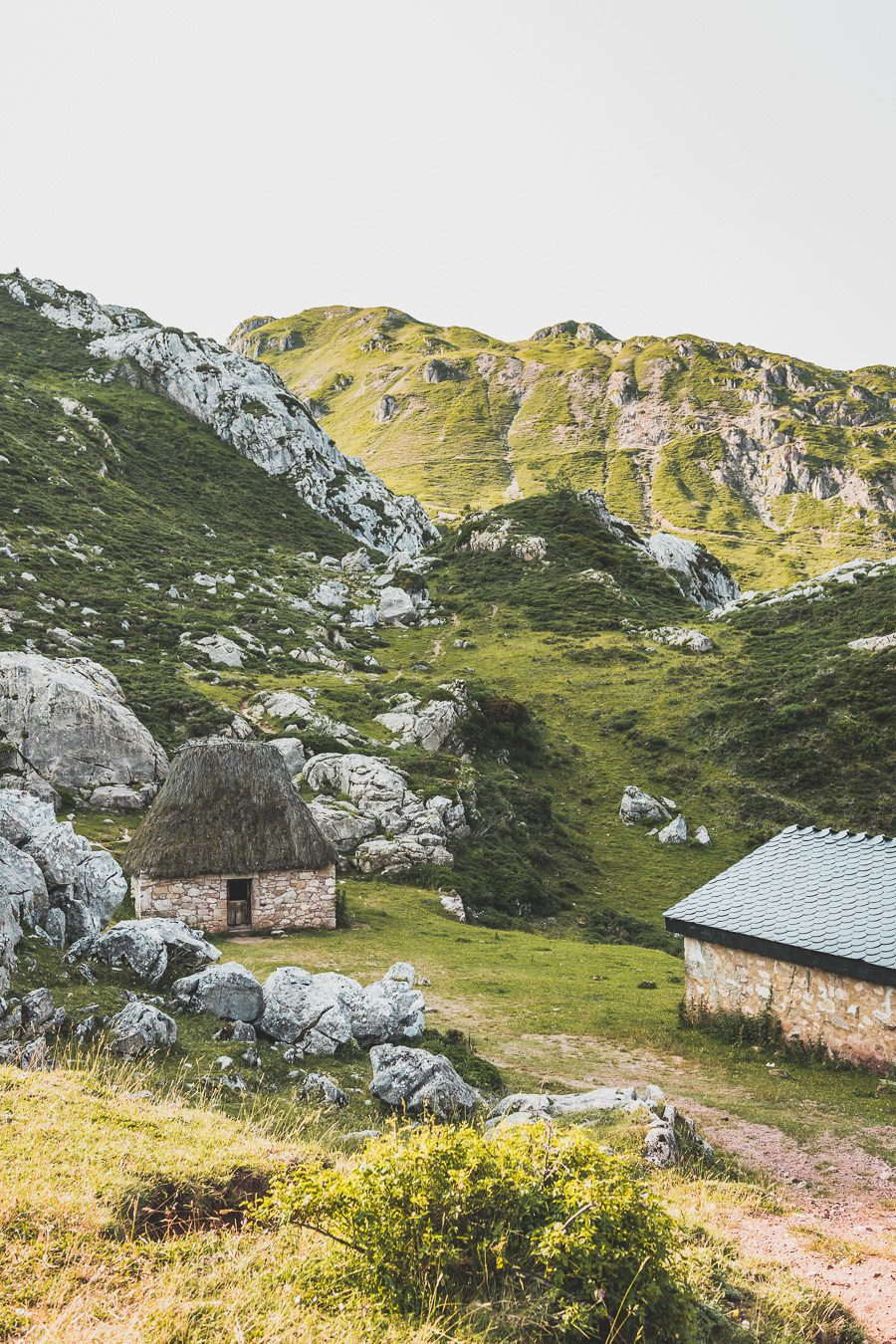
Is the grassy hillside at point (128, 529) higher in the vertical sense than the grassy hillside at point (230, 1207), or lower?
higher

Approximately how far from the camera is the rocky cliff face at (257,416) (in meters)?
106

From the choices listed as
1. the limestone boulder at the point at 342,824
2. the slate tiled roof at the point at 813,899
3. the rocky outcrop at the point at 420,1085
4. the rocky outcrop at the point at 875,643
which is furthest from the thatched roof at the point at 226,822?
the rocky outcrop at the point at 875,643

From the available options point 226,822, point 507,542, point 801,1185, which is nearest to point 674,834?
point 226,822

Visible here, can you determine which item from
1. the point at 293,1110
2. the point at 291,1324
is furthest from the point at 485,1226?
the point at 293,1110

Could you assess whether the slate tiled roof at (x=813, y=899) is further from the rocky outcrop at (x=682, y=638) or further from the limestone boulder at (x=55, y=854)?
the rocky outcrop at (x=682, y=638)

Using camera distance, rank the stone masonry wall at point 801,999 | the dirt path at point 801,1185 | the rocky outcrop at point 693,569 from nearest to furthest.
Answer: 1. the dirt path at point 801,1185
2. the stone masonry wall at point 801,999
3. the rocky outcrop at point 693,569

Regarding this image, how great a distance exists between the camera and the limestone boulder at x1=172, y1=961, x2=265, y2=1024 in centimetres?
1306

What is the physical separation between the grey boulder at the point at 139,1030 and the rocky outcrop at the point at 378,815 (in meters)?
21.5

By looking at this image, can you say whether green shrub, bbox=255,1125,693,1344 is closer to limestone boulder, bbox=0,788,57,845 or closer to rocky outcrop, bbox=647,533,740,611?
limestone boulder, bbox=0,788,57,845

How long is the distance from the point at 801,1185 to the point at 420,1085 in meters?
5.39

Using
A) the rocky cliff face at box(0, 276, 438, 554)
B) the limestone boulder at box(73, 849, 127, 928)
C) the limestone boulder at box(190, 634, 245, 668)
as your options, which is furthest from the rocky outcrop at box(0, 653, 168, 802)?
the rocky cliff face at box(0, 276, 438, 554)

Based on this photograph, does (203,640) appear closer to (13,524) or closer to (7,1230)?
(13,524)

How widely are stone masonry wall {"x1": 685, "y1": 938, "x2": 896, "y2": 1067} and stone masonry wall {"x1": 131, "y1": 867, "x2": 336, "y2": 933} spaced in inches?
520

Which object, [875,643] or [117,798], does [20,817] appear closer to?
[117,798]
